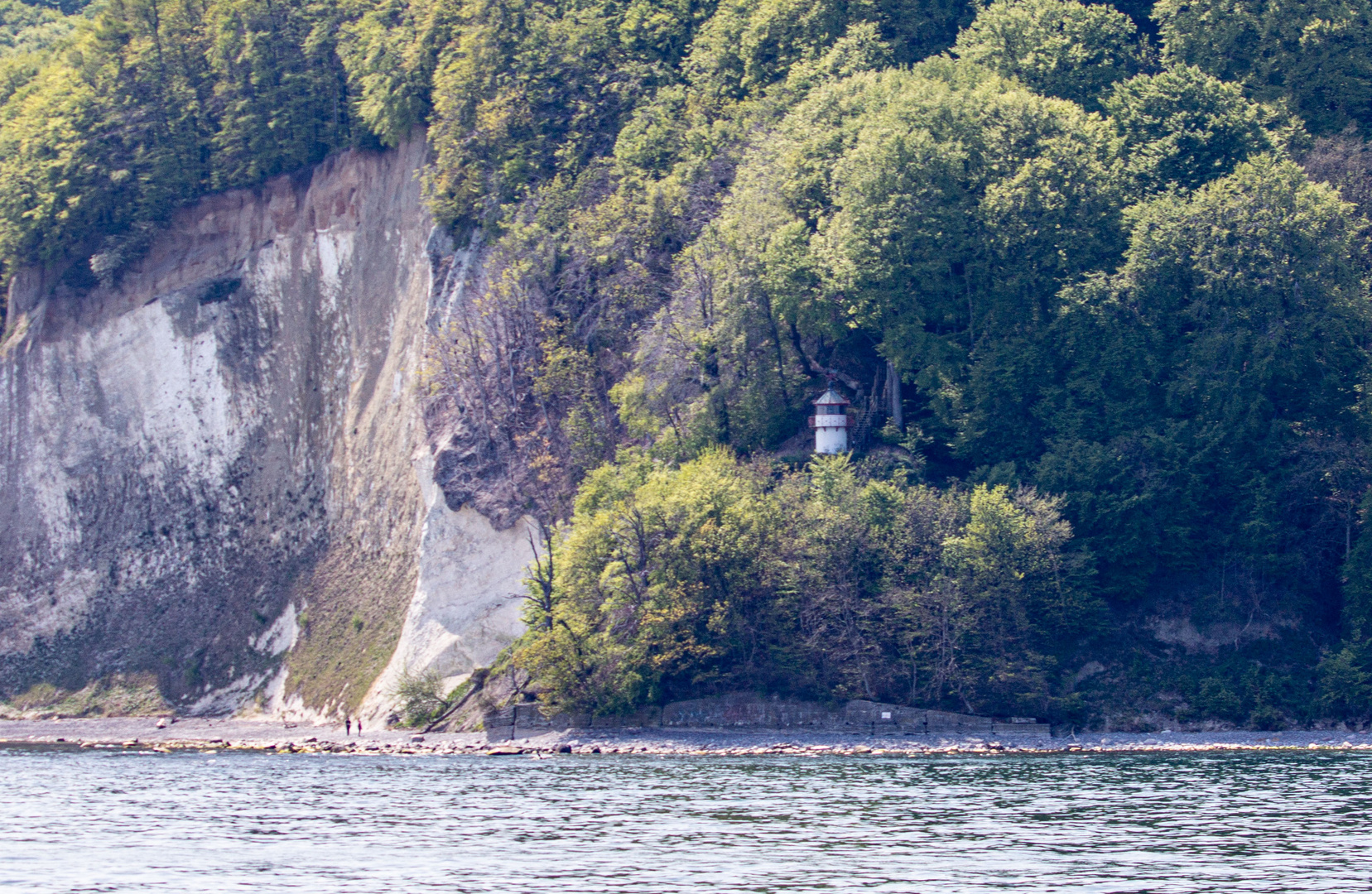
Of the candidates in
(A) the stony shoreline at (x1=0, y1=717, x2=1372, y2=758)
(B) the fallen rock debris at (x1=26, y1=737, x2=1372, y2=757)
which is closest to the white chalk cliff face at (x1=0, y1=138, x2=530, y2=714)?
(A) the stony shoreline at (x1=0, y1=717, x2=1372, y2=758)

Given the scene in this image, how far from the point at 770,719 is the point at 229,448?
3474 centimetres

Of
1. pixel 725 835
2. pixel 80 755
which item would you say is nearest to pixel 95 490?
pixel 80 755

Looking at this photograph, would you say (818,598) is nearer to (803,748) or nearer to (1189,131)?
(803,748)

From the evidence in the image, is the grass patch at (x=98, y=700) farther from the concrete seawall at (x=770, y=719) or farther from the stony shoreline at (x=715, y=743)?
the concrete seawall at (x=770, y=719)

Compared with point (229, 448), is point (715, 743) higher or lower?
lower

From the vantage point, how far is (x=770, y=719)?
5559 centimetres

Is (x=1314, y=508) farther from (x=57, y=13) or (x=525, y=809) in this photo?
(x=57, y=13)

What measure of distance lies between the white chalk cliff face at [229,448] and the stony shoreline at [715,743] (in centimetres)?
545

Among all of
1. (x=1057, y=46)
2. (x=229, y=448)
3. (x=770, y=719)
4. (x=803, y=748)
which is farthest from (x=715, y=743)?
(x=229, y=448)

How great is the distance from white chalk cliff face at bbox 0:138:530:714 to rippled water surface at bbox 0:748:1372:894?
22535 mm

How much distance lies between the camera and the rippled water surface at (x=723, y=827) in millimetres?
30219

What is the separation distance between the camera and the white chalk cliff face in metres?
74.1

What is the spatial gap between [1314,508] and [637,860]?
109 ft

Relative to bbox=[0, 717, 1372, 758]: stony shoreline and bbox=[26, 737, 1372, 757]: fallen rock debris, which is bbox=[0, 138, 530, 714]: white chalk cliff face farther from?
bbox=[26, 737, 1372, 757]: fallen rock debris
